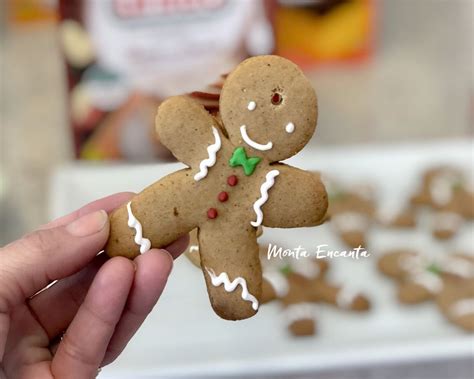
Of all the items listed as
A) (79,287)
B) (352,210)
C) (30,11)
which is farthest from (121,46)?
(79,287)

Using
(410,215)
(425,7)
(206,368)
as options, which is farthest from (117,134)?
(425,7)

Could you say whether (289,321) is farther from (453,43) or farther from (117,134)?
(453,43)

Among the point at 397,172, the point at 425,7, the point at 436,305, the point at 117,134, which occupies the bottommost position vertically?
the point at 436,305

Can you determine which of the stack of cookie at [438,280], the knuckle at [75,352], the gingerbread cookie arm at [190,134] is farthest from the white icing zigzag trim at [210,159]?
the stack of cookie at [438,280]

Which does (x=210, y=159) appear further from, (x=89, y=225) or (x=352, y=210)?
(x=352, y=210)

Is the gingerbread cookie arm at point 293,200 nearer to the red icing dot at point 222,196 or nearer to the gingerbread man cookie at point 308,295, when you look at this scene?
the red icing dot at point 222,196

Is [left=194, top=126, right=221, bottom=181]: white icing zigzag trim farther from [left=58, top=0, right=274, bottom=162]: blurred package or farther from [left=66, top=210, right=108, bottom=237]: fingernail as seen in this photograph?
[left=58, top=0, right=274, bottom=162]: blurred package

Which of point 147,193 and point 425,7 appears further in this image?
point 425,7
